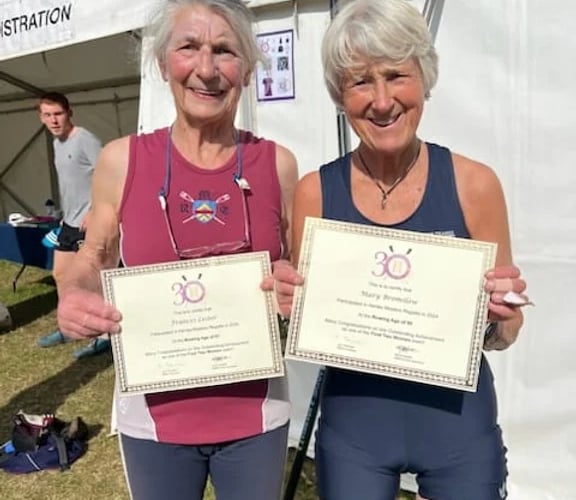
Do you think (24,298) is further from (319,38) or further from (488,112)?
(488,112)

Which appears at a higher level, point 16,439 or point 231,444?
point 231,444

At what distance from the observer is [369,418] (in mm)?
1353

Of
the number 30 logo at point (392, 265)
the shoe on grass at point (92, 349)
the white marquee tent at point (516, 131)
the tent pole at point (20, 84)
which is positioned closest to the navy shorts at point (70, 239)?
the shoe on grass at point (92, 349)

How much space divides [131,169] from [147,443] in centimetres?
57

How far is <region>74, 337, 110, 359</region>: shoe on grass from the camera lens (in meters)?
4.53

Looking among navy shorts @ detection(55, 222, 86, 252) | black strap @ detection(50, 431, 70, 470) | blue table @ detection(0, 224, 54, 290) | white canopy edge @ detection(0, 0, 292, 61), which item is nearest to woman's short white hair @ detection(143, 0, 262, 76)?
white canopy edge @ detection(0, 0, 292, 61)

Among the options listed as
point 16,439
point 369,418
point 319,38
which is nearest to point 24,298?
point 16,439

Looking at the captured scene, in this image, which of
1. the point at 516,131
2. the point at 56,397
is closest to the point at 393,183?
the point at 516,131

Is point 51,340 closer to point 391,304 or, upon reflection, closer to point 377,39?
point 391,304

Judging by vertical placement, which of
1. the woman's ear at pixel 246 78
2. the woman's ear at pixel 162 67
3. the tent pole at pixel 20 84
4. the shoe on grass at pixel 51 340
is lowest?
the shoe on grass at pixel 51 340

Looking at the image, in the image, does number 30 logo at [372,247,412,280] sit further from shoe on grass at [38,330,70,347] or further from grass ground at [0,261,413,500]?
shoe on grass at [38,330,70,347]

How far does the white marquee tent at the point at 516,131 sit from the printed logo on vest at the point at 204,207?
0.94m

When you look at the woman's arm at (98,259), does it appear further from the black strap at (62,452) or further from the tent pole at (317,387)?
the black strap at (62,452)

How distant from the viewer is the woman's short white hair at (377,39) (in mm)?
1227
